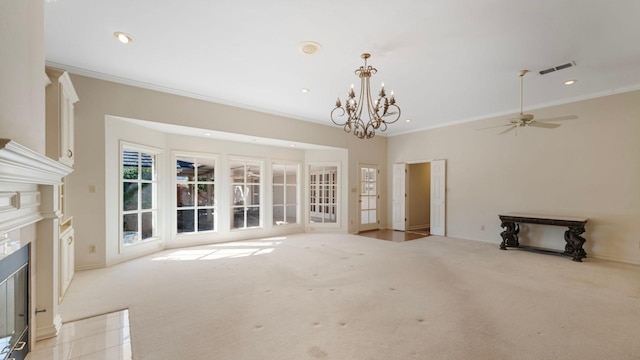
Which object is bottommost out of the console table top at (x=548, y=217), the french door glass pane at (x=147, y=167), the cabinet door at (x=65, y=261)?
the cabinet door at (x=65, y=261)

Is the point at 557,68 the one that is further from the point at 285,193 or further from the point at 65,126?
the point at 65,126

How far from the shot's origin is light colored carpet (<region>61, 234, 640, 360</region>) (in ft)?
6.86

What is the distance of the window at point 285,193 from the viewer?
22.3ft

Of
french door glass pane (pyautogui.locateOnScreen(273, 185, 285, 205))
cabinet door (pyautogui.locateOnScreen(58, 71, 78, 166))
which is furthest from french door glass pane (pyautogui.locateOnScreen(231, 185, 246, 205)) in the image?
cabinet door (pyautogui.locateOnScreen(58, 71, 78, 166))

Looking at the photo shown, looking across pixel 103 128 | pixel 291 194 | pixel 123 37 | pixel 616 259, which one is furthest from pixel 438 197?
pixel 103 128

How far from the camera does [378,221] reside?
7.78 meters

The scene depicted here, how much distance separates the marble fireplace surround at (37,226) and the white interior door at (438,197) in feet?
22.5

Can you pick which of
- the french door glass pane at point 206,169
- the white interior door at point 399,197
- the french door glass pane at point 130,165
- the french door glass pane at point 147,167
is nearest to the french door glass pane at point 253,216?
the french door glass pane at point 206,169

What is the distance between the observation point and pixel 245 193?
6250 millimetres

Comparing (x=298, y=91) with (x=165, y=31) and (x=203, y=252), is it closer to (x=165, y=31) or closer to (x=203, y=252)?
(x=165, y=31)

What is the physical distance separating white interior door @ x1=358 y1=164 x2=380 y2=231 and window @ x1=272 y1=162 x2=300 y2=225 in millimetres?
1770

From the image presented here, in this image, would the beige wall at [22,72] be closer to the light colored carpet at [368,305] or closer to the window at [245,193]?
the light colored carpet at [368,305]

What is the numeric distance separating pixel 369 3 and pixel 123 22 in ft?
7.73

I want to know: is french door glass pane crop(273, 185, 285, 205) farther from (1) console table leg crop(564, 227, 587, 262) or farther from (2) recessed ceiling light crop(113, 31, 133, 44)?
(1) console table leg crop(564, 227, 587, 262)
